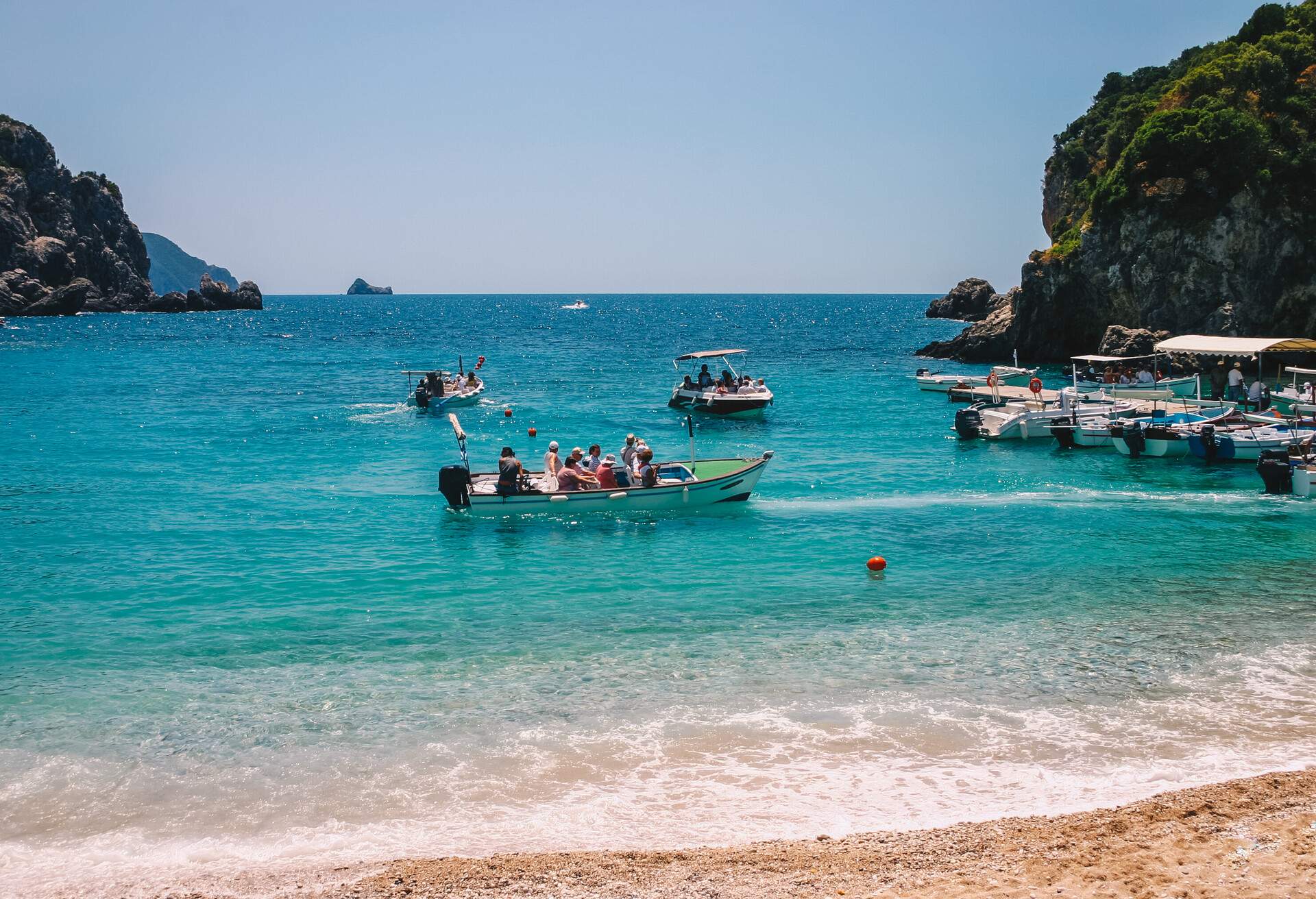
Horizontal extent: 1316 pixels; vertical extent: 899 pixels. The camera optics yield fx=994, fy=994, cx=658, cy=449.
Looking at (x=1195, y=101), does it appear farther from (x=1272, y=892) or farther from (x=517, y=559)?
(x=1272, y=892)

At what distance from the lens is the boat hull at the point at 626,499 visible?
2383 cm

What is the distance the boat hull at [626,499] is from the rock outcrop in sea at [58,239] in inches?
5515

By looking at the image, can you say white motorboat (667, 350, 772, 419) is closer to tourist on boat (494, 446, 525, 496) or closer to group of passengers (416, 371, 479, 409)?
group of passengers (416, 371, 479, 409)

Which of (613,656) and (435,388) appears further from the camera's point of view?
(435,388)

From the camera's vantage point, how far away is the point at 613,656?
14766mm

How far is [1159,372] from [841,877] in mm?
48979

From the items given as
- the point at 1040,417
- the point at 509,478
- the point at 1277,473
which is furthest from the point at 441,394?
the point at 1277,473

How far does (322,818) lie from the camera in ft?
33.3

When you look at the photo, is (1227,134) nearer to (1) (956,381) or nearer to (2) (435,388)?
(1) (956,381)

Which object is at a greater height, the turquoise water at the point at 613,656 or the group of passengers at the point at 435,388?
the group of passengers at the point at 435,388

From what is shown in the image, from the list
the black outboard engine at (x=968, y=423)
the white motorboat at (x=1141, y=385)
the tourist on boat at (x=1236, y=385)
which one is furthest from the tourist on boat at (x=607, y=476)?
the tourist on boat at (x=1236, y=385)

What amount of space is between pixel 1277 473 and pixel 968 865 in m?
22.8

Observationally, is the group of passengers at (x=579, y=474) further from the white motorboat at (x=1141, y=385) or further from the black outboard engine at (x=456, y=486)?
the white motorboat at (x=1141, y=385)

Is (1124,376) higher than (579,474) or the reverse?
higher
